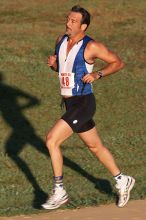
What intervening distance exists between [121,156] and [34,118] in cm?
311

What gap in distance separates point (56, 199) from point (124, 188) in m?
0.79

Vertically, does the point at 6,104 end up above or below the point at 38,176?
below

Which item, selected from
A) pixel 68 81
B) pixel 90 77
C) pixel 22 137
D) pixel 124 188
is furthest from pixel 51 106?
pixel 90 77

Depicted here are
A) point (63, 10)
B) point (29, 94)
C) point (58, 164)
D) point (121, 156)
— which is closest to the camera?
point (58, 164)

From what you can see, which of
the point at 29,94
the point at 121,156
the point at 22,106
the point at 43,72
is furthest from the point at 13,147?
the point at 43,72

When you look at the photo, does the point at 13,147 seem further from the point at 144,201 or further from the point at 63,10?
the point at 63,10

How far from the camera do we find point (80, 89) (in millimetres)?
8555

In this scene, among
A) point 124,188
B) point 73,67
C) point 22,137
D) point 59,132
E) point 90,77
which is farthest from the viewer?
point 22,137

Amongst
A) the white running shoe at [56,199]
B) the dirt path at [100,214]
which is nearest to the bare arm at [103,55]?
the white running shoe at [56,199]

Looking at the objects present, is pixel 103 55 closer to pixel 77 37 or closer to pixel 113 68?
pixel 113 68

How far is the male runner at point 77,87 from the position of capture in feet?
27.4

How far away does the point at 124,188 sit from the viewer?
870cm

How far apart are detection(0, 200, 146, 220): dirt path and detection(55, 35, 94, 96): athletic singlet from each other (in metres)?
1.23

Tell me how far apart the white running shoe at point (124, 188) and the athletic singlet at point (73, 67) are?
1.03 metres
